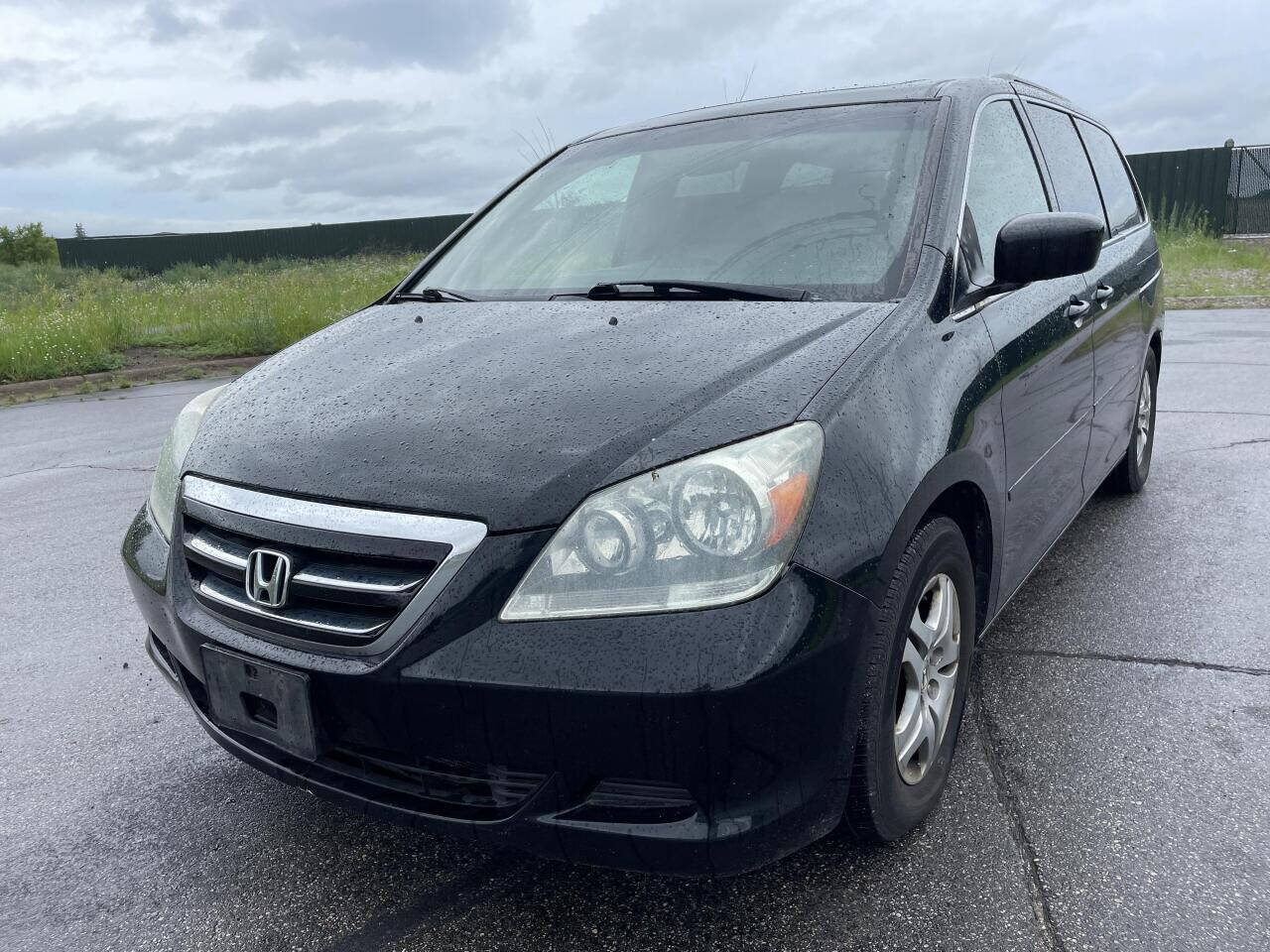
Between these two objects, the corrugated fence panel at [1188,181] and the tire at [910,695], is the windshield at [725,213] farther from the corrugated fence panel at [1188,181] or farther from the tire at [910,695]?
the corrugated fence panel at [1188,181]

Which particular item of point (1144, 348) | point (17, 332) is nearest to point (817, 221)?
point (1144, 348)

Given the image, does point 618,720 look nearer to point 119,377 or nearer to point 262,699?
point 262,699

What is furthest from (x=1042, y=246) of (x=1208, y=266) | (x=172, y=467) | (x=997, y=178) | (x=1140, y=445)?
(x=1208, y=266)

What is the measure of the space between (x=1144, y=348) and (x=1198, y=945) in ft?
9.78

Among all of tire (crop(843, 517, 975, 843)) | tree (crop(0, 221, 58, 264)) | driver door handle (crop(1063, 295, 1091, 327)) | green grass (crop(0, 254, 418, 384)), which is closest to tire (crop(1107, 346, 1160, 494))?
driver door handle (crop(1063, 295, 1091, 327))

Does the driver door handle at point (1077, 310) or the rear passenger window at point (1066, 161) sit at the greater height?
the rear passenger window at point (1066, 161)

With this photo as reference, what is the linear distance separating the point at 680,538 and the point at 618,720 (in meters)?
0.31

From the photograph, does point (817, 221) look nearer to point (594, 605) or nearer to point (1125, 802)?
point (594, 605)

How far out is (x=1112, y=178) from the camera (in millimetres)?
4289

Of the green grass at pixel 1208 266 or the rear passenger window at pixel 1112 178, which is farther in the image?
the green grass at pixel 1208 266

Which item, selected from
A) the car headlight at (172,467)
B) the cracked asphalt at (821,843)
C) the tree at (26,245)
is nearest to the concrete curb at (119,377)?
the cracked asphalt at (821,843)

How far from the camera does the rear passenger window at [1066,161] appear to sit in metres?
3.41

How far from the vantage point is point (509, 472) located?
1.76 meters

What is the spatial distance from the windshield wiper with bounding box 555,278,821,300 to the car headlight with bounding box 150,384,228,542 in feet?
3.23
